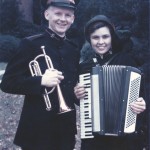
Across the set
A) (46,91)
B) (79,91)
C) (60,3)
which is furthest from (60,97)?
(60,3)

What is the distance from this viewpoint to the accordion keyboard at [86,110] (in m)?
3.96

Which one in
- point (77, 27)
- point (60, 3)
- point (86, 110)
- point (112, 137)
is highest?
point (60, 3)

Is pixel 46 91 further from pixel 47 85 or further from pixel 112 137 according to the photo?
pixel 112 137

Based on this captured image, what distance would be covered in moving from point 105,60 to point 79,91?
48 cm

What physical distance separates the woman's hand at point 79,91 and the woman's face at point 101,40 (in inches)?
18.1

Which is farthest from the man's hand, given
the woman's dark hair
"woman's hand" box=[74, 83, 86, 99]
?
the woman's dark hair

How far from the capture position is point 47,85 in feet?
12.0

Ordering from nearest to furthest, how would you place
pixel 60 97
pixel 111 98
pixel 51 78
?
pixel 51 78, pixel 60 97, pixel 111 98

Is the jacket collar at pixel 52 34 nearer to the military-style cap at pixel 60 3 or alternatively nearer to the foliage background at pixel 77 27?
the military-style cap at pixel 60 3

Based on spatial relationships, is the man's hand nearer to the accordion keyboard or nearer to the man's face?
the accordion keyboard

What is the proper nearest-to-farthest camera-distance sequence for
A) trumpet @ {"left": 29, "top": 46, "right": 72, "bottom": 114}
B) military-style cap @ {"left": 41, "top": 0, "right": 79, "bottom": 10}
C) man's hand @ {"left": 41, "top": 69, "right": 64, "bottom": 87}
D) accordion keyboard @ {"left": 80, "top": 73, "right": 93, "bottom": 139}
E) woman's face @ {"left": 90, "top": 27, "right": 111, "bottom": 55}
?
man's hand @ {"left": 41, "top": 69, "right": 64, "bottom": 87}
trumpet @ {"left": 29, "top": 46, "right": 72, "bottom": 114}
military-style cap @ {"left": 41, "top": 0, "right": 79, "bottom": 10}
accordion keyboard @ {"left": 80, "top": 73, "right": 93, "bottom": 139}
woman's face @ {"left": 90, "top": 27, "right": 111, "bottom": 55}

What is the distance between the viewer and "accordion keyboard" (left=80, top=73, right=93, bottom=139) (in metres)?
3.96

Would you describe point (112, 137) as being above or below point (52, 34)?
below

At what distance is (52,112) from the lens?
3.88 metres
